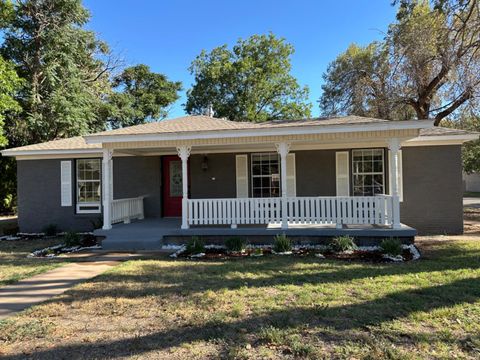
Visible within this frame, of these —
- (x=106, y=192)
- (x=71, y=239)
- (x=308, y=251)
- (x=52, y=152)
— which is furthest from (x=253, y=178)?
(x=52, y=152)

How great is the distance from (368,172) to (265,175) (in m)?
3.17

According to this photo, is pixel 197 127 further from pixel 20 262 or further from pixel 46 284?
pixel 46 284

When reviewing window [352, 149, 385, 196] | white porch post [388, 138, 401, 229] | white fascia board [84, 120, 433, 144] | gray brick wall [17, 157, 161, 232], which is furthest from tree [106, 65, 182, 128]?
white porch post [388, 138, 401, 229]

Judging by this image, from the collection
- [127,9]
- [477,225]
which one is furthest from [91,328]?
[127,9]

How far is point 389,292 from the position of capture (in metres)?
5.24

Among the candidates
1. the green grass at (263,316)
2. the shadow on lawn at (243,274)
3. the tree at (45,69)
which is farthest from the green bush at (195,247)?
the tree at (45,69)

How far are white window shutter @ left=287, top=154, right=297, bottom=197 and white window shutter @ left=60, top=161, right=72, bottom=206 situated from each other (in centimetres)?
737

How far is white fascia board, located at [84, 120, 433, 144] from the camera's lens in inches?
332

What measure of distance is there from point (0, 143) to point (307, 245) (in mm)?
11804

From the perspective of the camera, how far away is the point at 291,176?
456 inches

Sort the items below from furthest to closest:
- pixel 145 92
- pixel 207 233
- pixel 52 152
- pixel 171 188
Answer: pixel 145 92
pixel 171 188
pixel 52 152
pixel 207 233

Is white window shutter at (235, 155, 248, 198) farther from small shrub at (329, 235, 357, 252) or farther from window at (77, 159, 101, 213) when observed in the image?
window at (77, 159, 101, 213)

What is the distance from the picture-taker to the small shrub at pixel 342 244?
8.15 m

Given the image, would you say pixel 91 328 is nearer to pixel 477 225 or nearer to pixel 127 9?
pixel 477 225
